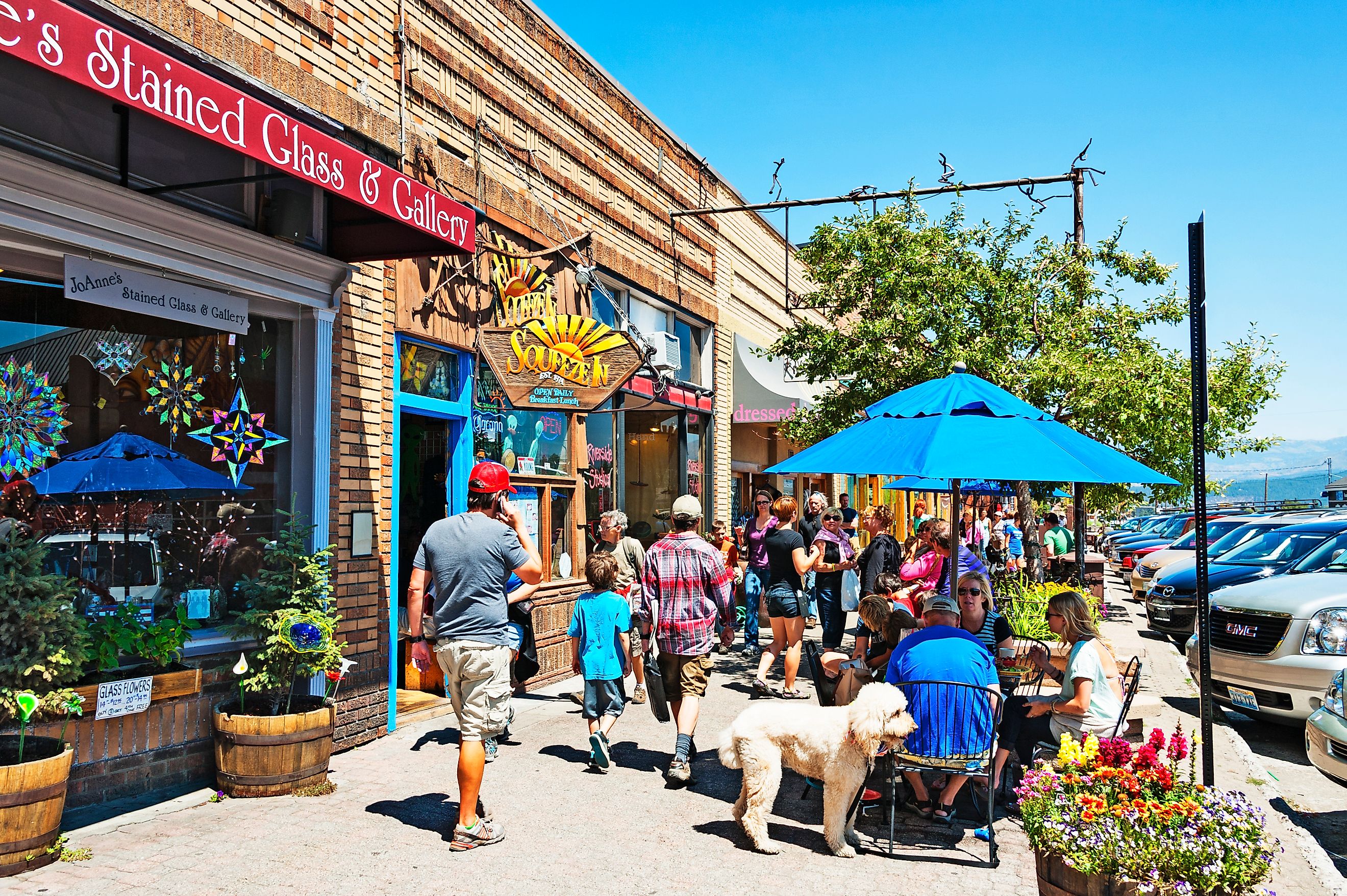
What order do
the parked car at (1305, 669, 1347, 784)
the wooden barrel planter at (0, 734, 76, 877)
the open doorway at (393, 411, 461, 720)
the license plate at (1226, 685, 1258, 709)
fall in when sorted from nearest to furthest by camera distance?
the wooden barrel planter at (0, 734, 76, 877)
the parked car at (1305, 669, 1347, 784)
the license plate at (1226, 685, 1258, 709)
the open doorway at (393, 411, 461, 720)

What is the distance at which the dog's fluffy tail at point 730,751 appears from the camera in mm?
5125

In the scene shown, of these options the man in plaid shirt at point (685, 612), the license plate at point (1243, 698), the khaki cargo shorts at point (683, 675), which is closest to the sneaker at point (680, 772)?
the man in plaid shirt at point (685, 612)

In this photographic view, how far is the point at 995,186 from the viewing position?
1196 cm

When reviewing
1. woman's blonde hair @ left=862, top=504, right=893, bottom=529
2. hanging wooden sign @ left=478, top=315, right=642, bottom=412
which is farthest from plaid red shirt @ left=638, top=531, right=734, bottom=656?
woman's blonde hair @ left=862, top=504, right=893, bottom=529

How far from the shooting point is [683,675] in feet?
20.9

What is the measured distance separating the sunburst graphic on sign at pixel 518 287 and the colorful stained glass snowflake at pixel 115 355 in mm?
3550

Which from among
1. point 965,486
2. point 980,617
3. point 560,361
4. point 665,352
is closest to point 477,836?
point 980,617

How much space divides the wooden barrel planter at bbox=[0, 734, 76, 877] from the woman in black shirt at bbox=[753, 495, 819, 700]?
5616 mm

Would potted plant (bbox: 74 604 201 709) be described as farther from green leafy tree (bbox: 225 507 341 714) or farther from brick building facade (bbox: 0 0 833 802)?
green leafy tree (bbox: 225 507 341 714)

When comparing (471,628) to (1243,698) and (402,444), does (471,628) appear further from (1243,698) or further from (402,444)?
(1243,698)

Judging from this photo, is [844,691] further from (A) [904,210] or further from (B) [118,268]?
(A) [904,210]

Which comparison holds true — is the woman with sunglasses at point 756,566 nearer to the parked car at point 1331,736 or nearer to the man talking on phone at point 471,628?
the man talking on phone at point 471,628

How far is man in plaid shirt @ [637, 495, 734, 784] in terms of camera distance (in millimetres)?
6328

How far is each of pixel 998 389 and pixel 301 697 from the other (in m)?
5.14
